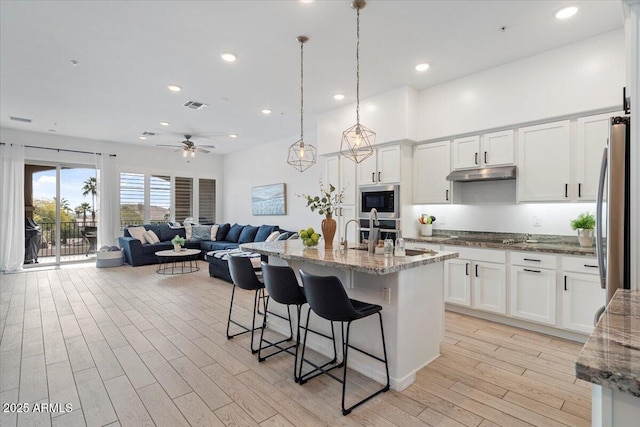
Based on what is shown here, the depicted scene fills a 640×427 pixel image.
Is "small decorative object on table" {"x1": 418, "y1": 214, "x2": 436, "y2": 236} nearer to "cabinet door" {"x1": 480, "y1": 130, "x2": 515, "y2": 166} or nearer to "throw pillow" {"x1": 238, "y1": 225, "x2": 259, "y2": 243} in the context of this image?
"cabinet door" {"x1": 480, "y1": 130, "x2": 515, "y2": 166}

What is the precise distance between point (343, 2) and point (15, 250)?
7.94m

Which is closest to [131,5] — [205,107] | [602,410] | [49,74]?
[49,74]

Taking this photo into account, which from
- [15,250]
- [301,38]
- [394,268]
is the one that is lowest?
[15,250]

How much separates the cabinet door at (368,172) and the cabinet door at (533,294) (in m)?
2.15

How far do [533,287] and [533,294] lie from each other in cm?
7

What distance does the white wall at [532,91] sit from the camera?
3.06m

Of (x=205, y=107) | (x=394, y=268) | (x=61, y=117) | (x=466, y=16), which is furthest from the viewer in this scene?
(x=61, y=117)

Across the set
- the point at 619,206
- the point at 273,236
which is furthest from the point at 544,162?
the point at 273,236

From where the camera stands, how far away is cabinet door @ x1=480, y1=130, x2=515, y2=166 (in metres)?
3.72

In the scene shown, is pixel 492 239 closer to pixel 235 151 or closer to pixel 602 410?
pixel 602 410

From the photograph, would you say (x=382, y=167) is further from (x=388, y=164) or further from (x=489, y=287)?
(x=489, y=287)

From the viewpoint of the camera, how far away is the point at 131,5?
105 inches

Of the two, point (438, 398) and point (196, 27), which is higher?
point (196, 27)

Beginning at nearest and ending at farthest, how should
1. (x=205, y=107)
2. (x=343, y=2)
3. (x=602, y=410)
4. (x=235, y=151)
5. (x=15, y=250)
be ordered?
(x=602, y=410)
(x=343, y=2)
(x=205, y=107)
(x=15, y=250)
(x=235, y=151)
